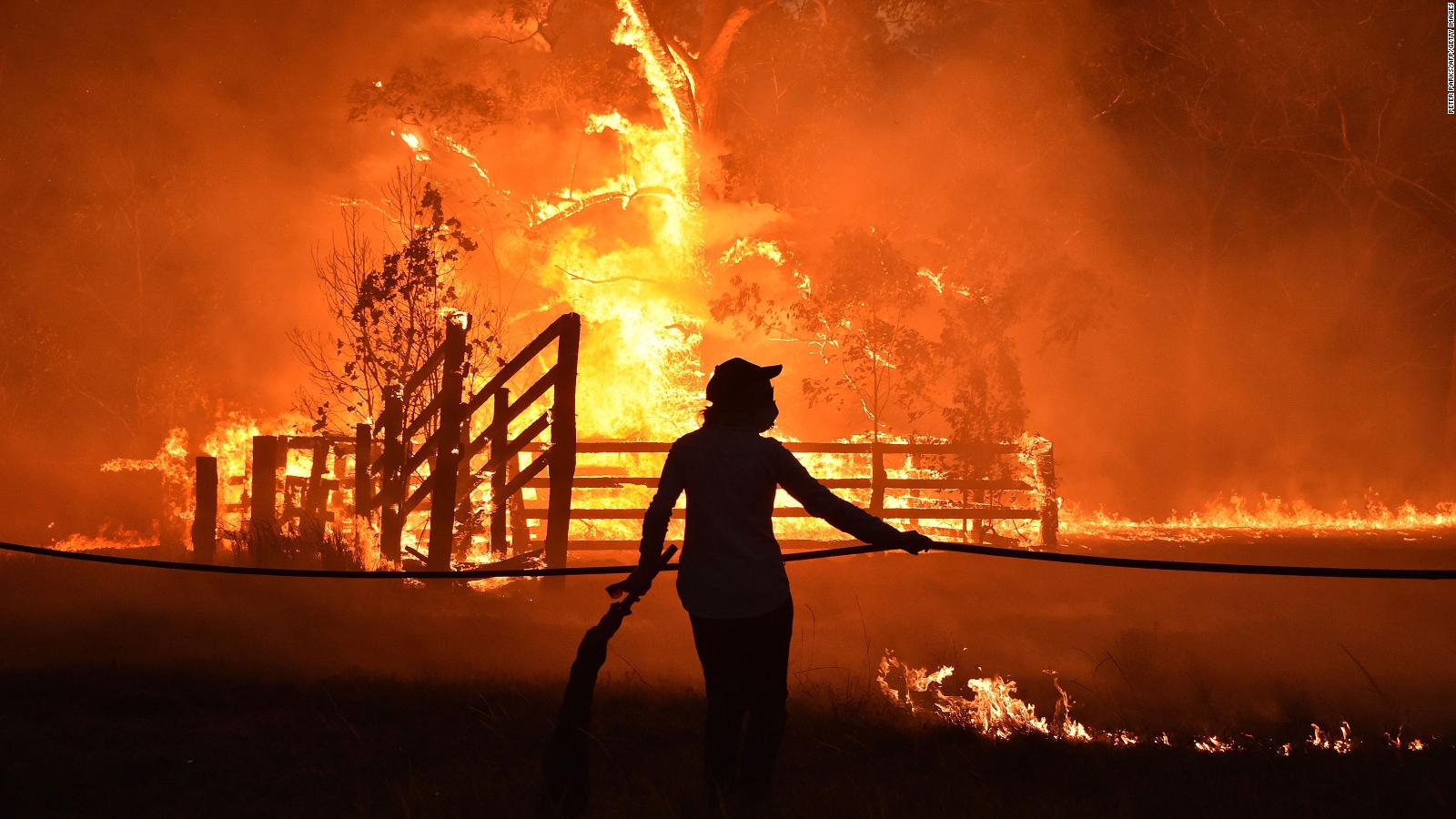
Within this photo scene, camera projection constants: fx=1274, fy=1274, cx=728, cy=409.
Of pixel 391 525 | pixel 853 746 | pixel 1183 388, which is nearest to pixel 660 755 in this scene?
pixel 853 746

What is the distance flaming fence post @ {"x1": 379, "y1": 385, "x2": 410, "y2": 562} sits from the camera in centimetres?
1333

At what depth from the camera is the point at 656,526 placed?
205 inches

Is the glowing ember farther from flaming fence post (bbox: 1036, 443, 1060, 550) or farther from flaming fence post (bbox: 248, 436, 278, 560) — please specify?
flaming fence post (bbox: 1036, 443, 1060, 550)

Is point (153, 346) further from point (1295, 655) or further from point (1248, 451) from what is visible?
point (1295, 655)

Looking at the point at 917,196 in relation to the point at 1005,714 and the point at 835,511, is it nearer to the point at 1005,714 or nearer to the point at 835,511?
the point at 1005,714

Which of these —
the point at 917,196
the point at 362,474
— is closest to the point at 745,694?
the point at 362,474

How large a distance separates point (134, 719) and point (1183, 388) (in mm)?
31679

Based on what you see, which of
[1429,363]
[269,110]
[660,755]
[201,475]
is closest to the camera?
[660,755]

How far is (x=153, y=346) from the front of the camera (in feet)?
128

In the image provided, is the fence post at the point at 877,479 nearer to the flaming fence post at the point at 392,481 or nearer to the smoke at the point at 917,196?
the smoke at the point at 917,196

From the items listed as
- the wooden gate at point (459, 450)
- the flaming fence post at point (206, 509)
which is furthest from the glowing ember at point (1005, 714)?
the flaming fence post at point (206, 509)

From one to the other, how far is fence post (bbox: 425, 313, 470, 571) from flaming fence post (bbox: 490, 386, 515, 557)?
1.76ft

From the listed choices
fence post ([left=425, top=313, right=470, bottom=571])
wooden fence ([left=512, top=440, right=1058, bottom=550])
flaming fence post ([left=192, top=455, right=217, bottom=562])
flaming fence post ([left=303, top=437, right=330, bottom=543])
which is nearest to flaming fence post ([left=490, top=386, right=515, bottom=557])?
fence post ([left=425, top=313, right=470, bottom=571])

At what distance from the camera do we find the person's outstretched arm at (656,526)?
17.0ft
